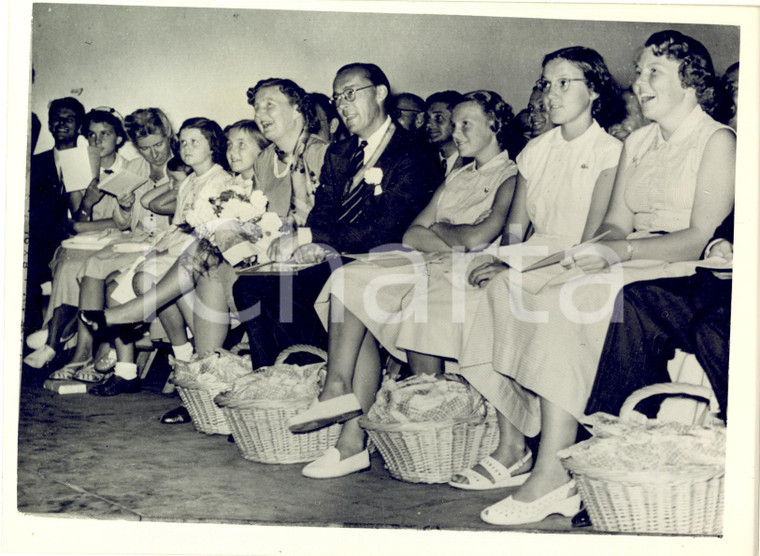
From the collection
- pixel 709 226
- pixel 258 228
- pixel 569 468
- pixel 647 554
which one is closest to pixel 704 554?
pixel 647 554

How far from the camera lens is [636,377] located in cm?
513

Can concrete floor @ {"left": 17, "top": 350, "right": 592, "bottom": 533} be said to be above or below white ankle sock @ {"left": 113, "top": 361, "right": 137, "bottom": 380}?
below

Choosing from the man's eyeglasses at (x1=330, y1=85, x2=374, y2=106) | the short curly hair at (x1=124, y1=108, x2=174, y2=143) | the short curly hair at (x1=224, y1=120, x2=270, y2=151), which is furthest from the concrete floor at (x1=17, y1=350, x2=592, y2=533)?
the man's eyeglasses at (x1=330, y1=85, x2=374, y2=106)

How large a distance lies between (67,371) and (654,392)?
2.77 metres

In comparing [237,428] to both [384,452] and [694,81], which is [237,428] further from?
[694,81]

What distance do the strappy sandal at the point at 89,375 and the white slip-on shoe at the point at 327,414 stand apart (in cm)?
101

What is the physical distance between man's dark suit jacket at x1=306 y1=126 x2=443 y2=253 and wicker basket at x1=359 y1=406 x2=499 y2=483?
2.85 ft

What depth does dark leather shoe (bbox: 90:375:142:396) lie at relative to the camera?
18.4ft

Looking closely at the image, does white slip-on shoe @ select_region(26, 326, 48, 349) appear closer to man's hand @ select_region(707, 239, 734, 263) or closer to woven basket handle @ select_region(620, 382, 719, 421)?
woven basket handle @ select_region(620, 382, 719, 421)

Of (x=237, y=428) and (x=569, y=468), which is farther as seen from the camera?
(x=237, y=428)

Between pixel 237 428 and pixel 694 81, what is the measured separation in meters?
2.65

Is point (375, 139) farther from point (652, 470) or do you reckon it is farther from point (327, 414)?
point (652, 470)

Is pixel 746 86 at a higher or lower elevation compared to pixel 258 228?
higher

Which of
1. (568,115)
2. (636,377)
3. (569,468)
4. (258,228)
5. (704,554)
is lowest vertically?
(704,554)
